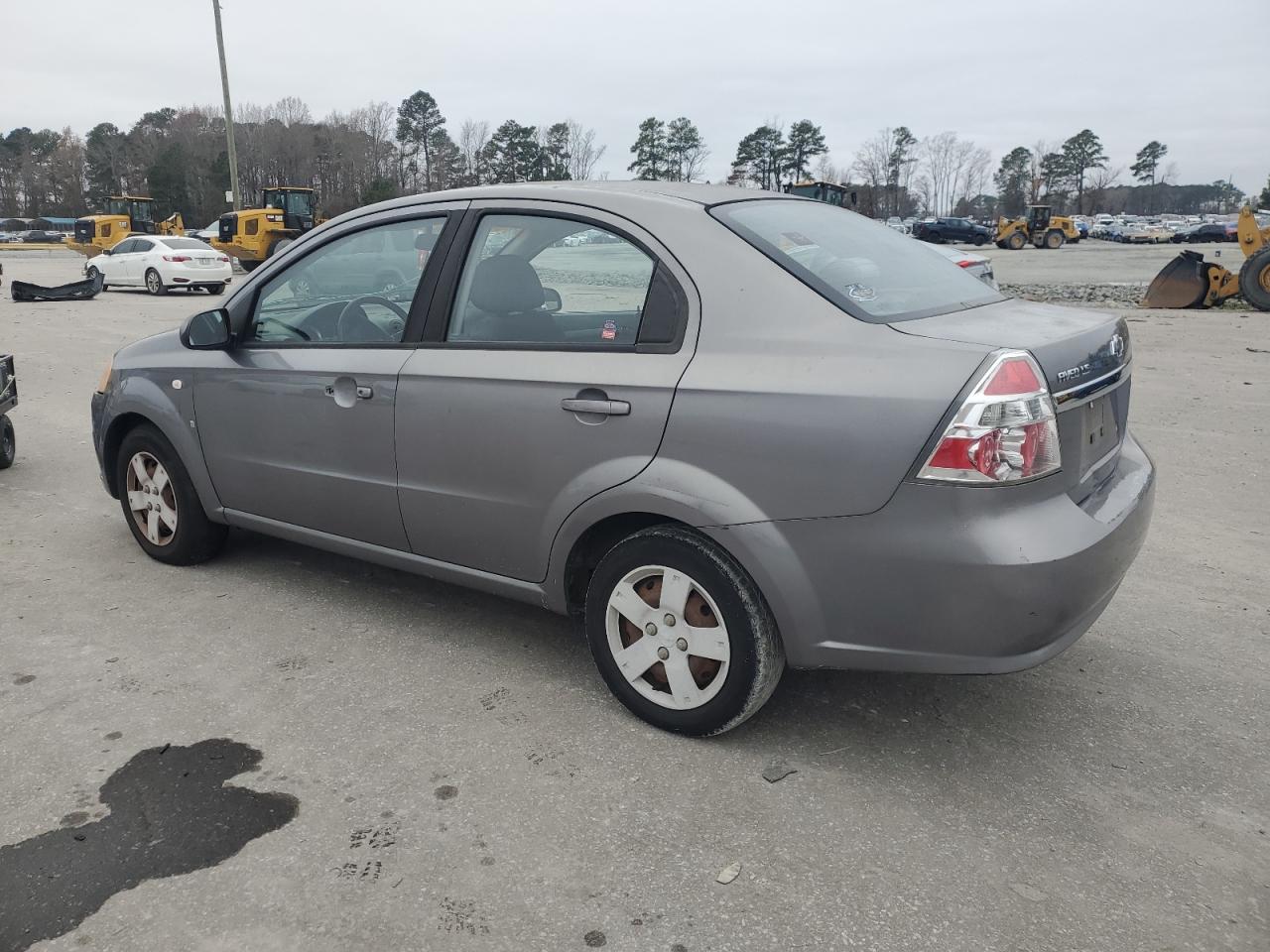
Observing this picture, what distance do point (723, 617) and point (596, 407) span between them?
749 mm

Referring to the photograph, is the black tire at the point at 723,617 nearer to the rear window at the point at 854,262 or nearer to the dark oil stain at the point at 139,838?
the rear window at the point at 854,262

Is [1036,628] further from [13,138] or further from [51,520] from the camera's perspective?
[13,138]

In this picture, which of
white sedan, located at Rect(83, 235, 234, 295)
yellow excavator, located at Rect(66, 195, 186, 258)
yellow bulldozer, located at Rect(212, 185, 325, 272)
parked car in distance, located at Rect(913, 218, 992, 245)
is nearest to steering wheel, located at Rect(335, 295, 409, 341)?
white sedan, located at Rect(83, 235, 234, 295)

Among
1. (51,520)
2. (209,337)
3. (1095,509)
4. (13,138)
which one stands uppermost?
(13,138)

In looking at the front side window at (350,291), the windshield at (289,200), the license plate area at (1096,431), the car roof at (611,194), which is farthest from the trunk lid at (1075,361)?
the windshield at (289,200)

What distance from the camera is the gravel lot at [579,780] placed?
7.74 ft

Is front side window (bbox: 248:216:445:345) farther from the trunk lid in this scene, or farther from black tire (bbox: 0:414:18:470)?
black tire (bbox: 0:414:18:470)

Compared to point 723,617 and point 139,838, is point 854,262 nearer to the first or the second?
point 723,617

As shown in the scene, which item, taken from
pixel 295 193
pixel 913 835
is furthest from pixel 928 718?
pixel 295 193

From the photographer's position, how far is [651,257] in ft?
10.3

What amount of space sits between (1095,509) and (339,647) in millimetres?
2698

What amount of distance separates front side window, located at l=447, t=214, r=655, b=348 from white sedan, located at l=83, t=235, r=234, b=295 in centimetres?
2190

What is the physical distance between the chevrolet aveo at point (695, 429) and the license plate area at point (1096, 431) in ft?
0.05

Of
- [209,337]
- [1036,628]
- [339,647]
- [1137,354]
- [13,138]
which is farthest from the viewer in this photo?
[13,138]
